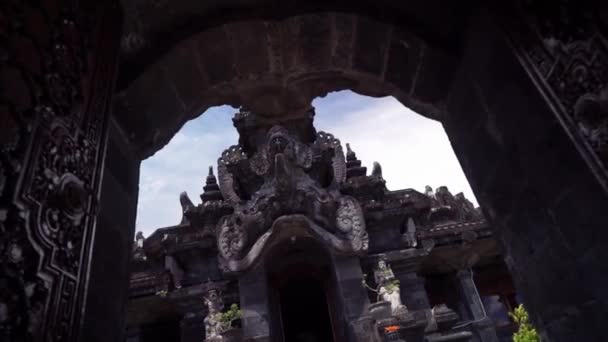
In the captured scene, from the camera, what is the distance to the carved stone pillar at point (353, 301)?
23.9ft

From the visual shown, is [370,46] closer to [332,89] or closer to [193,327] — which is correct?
[332,89]

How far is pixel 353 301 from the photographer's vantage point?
7.78 metres

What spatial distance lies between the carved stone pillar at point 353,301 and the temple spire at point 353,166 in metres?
4.36

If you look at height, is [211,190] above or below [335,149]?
above

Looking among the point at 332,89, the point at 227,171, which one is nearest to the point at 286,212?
the point at 227,171

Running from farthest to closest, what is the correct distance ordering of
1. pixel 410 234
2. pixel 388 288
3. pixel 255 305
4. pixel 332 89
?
pixel 410 234 → pixel 255 305 → pixel 388 288 → pixel 332 89

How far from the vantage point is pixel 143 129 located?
2750 millimetres

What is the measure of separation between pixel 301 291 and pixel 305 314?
1.44 metres

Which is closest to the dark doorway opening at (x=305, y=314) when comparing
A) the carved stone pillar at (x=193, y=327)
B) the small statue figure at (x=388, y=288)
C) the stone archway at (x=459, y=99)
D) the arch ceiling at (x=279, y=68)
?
the carved stone pillar at (x=193, y=327)

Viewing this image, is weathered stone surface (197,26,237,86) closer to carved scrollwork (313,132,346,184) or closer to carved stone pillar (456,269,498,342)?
carved scrollwork (313,132,346,184)

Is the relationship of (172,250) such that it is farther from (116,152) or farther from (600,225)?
(600,225)

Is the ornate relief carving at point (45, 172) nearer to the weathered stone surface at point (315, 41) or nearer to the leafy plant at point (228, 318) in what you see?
the weathered stone surface at point (315, 41)

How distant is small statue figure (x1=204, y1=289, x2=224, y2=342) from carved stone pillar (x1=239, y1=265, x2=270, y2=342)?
510 mm

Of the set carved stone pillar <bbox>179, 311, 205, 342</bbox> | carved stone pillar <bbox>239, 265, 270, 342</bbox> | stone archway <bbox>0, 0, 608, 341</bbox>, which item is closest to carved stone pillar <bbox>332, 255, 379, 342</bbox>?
carved stone pillar <bbox>239, 265, 270, 342</bbox>
